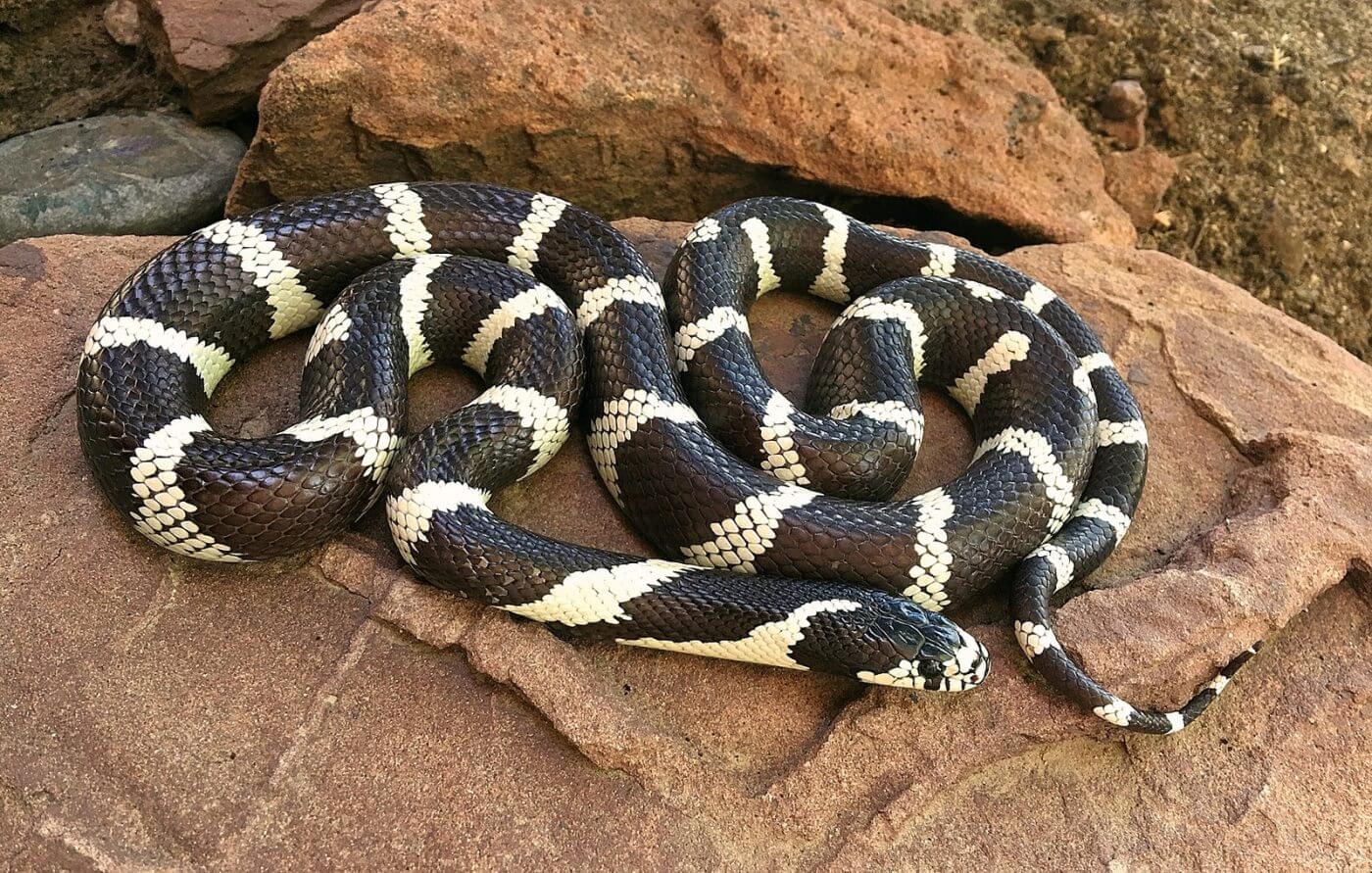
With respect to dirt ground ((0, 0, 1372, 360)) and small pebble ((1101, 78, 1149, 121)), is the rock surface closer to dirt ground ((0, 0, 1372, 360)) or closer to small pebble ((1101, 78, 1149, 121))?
dirt ground ((0, 0, 1372, 360))

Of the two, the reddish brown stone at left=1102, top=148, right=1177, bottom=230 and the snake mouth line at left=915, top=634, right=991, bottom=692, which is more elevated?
the reddish brown stone at left=1102, top=148, right=1177, bottom=230

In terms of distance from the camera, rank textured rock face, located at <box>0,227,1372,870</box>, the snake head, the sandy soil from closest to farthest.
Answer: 1. textured rock face, located at <box>0,227,1372,870</box>
2. the snake head
3. the sandy soil

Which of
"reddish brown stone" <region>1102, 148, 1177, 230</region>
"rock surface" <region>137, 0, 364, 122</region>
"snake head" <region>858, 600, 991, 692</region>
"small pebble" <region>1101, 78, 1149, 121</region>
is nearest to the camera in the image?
"snake head" <region>858, 600, 991, 692</region>

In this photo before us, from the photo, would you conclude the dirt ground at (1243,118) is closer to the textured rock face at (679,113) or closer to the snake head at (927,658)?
the textured rock face at (679,113)

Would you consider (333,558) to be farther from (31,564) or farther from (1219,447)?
(1219,447)

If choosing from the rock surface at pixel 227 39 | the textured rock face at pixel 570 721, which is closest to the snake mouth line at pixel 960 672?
the textured rock face at pixel 570 721

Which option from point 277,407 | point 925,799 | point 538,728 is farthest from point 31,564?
point 925,799

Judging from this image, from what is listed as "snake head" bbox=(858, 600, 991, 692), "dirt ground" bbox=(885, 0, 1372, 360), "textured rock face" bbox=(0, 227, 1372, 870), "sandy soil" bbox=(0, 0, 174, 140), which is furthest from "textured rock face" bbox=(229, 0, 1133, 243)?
"snake head" bbox=(858, 600, 991, 692)

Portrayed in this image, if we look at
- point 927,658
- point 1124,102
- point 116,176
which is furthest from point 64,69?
point 1124,102
